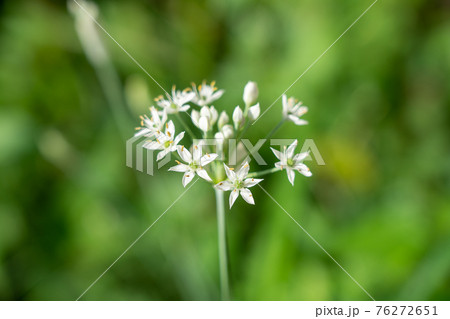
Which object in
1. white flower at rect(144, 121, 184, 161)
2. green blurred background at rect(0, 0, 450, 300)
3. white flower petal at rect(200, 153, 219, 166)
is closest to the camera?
white flower petal at rect(200, 153, 219, 166)

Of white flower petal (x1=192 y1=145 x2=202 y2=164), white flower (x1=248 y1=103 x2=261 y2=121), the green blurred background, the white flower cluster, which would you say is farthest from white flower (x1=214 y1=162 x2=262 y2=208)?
the green blurred background

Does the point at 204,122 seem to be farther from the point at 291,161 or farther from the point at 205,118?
the point at 291,161

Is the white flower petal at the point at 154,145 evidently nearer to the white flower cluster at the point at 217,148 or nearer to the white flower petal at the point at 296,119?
the white flower cluster at the point at 217,148

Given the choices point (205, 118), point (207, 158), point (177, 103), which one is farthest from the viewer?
point (177, 103)

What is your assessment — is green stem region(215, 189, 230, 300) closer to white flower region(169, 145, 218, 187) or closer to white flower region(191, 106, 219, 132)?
white flower region(169, 145, 218, 187)

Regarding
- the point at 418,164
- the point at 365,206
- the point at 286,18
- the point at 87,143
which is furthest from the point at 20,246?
the point at 418,164

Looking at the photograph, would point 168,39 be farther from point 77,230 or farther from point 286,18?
point 77,230

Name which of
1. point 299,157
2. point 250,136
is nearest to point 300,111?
point 299,157
